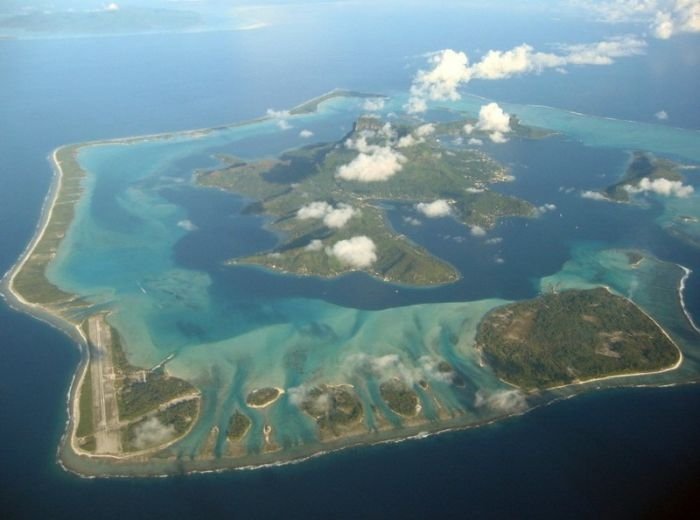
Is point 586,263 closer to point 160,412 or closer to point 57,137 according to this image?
point 160,412

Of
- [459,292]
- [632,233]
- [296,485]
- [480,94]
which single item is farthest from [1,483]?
[480,94]

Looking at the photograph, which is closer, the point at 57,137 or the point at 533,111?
the point at 57,137

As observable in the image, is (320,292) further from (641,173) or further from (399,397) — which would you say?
(641,173)

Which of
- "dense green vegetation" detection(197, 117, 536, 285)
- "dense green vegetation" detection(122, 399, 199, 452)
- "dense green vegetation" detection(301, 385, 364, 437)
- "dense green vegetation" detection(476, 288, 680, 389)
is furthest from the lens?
"dense green vegetation" detection(197, 117, 536, 285)

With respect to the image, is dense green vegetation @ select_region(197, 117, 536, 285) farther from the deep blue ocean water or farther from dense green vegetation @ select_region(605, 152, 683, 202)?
the deep blue ocean water

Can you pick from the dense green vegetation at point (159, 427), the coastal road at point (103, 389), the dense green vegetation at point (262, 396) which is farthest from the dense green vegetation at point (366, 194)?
the dense green vegetation at point (159, 427)

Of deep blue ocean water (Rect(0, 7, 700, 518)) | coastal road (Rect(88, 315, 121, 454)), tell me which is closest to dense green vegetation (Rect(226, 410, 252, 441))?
deep blue ocean water (Rect(0, 7, 700, 518))
